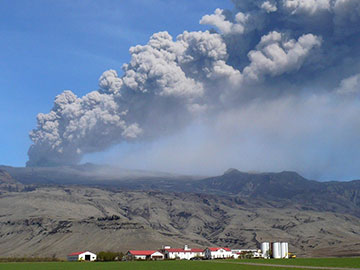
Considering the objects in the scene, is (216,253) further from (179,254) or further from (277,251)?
(277,251)

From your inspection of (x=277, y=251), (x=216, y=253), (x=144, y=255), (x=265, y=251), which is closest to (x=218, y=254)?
(x=216, y=253)

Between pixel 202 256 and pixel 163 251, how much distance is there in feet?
43.9

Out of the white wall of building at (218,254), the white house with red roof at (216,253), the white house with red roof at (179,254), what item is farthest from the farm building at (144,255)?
the white wall of building at (218,254)

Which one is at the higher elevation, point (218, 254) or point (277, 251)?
point (277, 251)

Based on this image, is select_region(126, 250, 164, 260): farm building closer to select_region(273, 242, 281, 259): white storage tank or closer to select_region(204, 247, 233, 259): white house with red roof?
select_region(204, 247, 233, 259): white house with red roof

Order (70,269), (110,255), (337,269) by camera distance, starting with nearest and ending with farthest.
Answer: (337,269) → (70,269) → (110,255)

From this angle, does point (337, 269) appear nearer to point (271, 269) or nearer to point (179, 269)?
point (271, 269)

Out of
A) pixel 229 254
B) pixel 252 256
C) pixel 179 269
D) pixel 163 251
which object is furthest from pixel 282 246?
pixel 179 269

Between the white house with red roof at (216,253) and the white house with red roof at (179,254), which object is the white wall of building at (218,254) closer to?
the white house with red roof at (216,253)

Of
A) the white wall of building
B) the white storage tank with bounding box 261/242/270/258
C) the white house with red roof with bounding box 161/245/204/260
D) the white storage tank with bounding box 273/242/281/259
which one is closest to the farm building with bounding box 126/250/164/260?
the white house with red roof with bounding box 161/245/204/260

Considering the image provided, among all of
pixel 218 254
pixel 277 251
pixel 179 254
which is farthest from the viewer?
pixel 179 254

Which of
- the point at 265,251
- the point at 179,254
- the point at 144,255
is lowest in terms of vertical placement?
the point at 179,254

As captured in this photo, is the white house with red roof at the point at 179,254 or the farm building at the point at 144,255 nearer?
the farm building at the point at 144,255

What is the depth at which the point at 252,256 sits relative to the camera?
520ft
